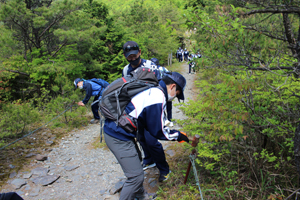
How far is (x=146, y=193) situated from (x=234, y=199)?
4.60ft

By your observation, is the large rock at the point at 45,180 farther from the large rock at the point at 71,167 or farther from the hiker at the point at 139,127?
the hiker at the point at 139,127

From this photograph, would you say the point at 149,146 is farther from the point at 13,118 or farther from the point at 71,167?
the point at 13,118

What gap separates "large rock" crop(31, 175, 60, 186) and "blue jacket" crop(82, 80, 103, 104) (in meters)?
2.14

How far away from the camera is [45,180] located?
4004 millimetres

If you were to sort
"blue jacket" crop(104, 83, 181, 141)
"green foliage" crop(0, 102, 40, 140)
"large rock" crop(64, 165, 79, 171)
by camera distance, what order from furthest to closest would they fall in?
"green foliage" crop(0, 102, 40, 140) → "large rock" crop(64, 165, 79, 171) → "blue jacket" crop(104, 83, 181, 141)

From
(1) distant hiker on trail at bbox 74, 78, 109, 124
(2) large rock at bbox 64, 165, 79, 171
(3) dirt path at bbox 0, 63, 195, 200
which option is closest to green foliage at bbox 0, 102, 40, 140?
(3) dirt path at bbox 0, 63, 195, 200

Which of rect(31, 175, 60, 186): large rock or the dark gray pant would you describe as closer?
the dark gray pant

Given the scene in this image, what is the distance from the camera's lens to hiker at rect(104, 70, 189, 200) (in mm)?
2154

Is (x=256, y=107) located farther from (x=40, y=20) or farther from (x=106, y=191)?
Answer: (x=40, y=20)

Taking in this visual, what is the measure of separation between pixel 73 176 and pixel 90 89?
236cm

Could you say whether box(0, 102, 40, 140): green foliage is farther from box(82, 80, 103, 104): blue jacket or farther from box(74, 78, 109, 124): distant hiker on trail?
box(82, 80, 103, 104): blue jacket

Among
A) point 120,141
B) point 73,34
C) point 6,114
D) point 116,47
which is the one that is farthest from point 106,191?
point 116,47

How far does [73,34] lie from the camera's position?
10133mm

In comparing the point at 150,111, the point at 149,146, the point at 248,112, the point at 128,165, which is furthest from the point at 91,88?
the point at 248,112
